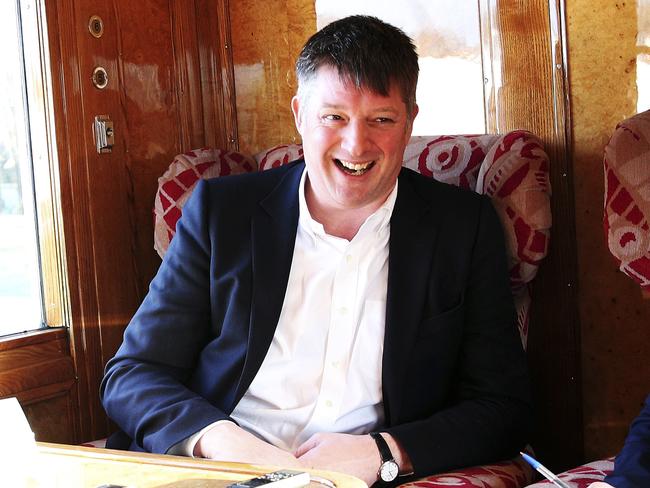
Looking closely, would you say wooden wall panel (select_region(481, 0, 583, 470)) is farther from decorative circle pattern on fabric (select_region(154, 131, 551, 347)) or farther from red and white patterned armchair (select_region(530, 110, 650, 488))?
red and white patterned armchair (select_region(530, 110, 650, 488))

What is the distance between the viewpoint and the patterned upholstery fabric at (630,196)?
1.65 m

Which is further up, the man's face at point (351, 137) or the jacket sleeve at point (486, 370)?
the man's face at point (351, 137)

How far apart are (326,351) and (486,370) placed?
1.07 ft

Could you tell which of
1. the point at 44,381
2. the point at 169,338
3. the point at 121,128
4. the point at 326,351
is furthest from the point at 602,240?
the point at 44,381

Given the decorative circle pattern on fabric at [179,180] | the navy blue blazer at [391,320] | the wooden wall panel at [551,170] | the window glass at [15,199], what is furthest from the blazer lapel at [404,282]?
the window glass at [15,199]

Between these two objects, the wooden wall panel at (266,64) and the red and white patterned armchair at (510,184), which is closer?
the red and white patterned armchair at (510,184)

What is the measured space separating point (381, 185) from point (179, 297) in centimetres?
48

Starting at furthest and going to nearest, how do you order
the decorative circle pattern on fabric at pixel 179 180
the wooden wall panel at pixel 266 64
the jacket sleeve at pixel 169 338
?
the wooden wall panel at pixel 266 64
the decorative circle pattern on fabric at pixel 179 180
the jacket sleeve at pixel 169 338

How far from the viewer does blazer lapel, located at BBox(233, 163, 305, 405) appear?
1833mm

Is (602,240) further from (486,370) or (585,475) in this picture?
(585,475)

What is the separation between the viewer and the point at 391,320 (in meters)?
1.79

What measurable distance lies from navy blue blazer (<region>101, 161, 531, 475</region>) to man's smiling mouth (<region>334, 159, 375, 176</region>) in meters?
0.12

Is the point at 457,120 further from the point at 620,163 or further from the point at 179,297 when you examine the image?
the point at 179,297

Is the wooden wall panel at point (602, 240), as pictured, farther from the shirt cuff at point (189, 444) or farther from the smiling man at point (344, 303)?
the shirt cuff at point (189, 444)
